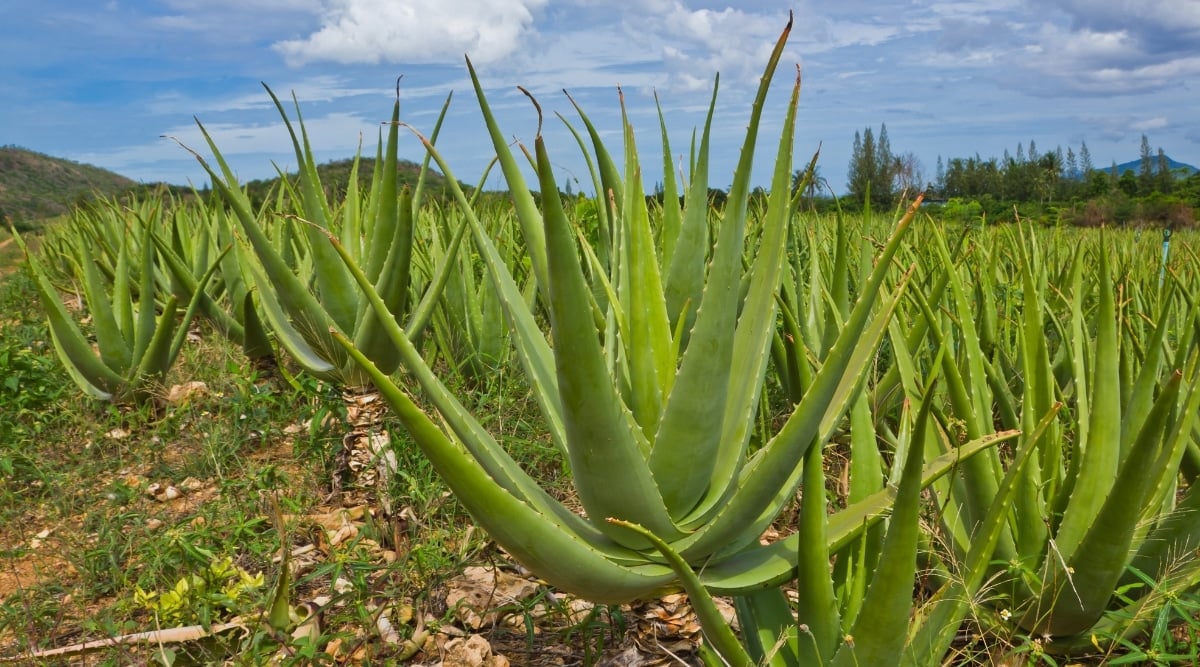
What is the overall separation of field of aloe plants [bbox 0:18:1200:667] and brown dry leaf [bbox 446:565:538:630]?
0.11 feet

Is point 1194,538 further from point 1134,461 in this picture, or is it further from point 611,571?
point 611,571

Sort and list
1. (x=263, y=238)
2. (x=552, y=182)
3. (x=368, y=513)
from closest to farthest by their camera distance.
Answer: (x=552, y=182) → (x=368, y=513) → (x=263, y=238)

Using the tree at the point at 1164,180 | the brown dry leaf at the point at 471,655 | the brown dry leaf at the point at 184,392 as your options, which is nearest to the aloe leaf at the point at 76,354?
the brown dry leaf at the point at 184,392

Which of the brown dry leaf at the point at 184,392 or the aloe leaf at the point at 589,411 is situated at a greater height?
the aloe leaf at the point at 589,411

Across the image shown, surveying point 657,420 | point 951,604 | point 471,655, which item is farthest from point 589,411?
point 471,655

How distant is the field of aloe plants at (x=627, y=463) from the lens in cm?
127

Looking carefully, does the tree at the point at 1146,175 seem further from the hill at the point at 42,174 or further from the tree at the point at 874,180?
the hill at the point at 42,174

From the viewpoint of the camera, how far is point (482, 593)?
222 cm


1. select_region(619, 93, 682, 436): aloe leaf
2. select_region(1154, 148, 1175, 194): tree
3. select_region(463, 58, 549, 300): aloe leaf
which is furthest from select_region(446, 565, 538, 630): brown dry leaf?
select_region(1154, 148, 1175, 194): tree

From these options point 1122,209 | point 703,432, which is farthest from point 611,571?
point 1122,209

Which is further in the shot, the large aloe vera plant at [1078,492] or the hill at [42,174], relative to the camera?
the hill at [42,174]

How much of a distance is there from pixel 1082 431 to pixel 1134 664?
506 millimetres

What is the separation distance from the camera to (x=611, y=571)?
4.20ft

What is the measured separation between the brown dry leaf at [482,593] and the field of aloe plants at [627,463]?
1.3 inches
